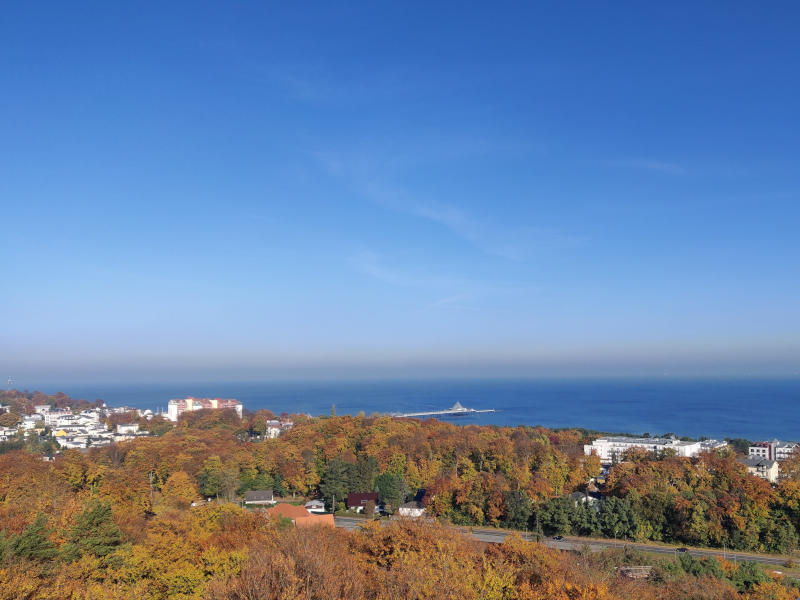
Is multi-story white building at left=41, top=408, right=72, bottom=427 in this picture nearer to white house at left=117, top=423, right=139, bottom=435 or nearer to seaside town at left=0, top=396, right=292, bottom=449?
seaside town at left=0, top=396, right=292, bottom=449

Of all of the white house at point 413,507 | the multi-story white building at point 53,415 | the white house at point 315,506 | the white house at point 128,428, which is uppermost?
the white house at point 413,507

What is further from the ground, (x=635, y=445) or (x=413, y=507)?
(x=635, y=445)

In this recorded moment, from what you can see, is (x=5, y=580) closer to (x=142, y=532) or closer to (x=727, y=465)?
(x=142, y=532)

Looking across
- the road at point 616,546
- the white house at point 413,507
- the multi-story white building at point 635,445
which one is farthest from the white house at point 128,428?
the multi-story white building at point 635,445

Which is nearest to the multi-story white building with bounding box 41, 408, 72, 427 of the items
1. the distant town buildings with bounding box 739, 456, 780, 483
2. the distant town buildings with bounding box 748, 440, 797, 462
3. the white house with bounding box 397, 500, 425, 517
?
the white house with bounding box 397, 500, 425, 517

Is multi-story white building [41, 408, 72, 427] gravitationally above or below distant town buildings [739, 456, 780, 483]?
below

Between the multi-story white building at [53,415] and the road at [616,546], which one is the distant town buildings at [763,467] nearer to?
the road at [616,546]

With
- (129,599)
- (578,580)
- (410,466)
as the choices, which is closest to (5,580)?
(129,599)

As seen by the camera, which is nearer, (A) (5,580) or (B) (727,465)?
(A) (5,580)

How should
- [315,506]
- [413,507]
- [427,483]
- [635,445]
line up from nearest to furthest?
[413,507] → [315,506] → [427,483] → [635,445]

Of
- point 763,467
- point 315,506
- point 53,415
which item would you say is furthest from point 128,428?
point 763,467

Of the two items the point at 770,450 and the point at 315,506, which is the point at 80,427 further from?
the point at 770,450
